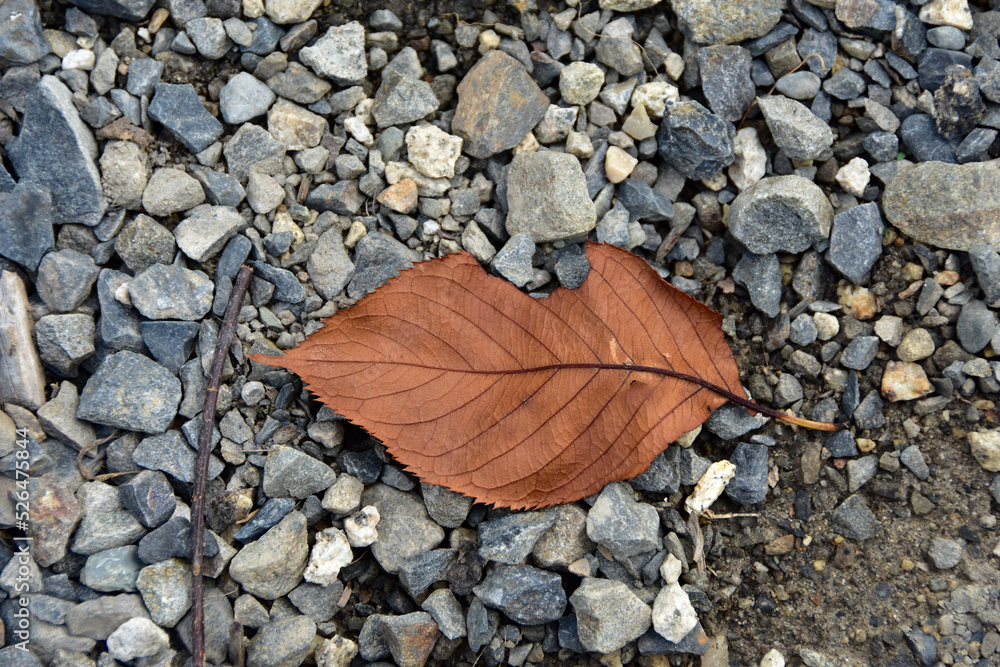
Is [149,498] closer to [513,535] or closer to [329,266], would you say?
[329,266]

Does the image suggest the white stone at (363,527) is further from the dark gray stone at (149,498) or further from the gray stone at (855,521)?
the gray stone at (855,521)

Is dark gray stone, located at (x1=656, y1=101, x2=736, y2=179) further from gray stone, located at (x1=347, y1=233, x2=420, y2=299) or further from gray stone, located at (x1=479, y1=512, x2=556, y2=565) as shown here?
gray stone, located at (x1=479, y1=512, x2=556, y2=565)

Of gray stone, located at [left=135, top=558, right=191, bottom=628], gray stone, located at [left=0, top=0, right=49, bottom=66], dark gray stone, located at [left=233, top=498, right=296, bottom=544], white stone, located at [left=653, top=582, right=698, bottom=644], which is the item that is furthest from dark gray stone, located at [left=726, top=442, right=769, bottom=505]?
gray stone, located at [left=0, top=0, right=49, bottom=66]

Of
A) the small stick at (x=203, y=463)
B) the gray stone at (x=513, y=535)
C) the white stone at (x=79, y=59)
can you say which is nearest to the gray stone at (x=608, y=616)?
the gray stone at (x=513, y=535)

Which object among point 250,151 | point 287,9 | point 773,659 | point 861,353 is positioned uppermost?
point 287,9

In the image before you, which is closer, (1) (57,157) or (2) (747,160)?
(1) (57,157)

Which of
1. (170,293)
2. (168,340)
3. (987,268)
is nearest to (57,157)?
(170,293)

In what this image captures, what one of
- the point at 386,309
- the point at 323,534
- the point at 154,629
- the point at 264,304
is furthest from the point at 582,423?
the point at 154,629
